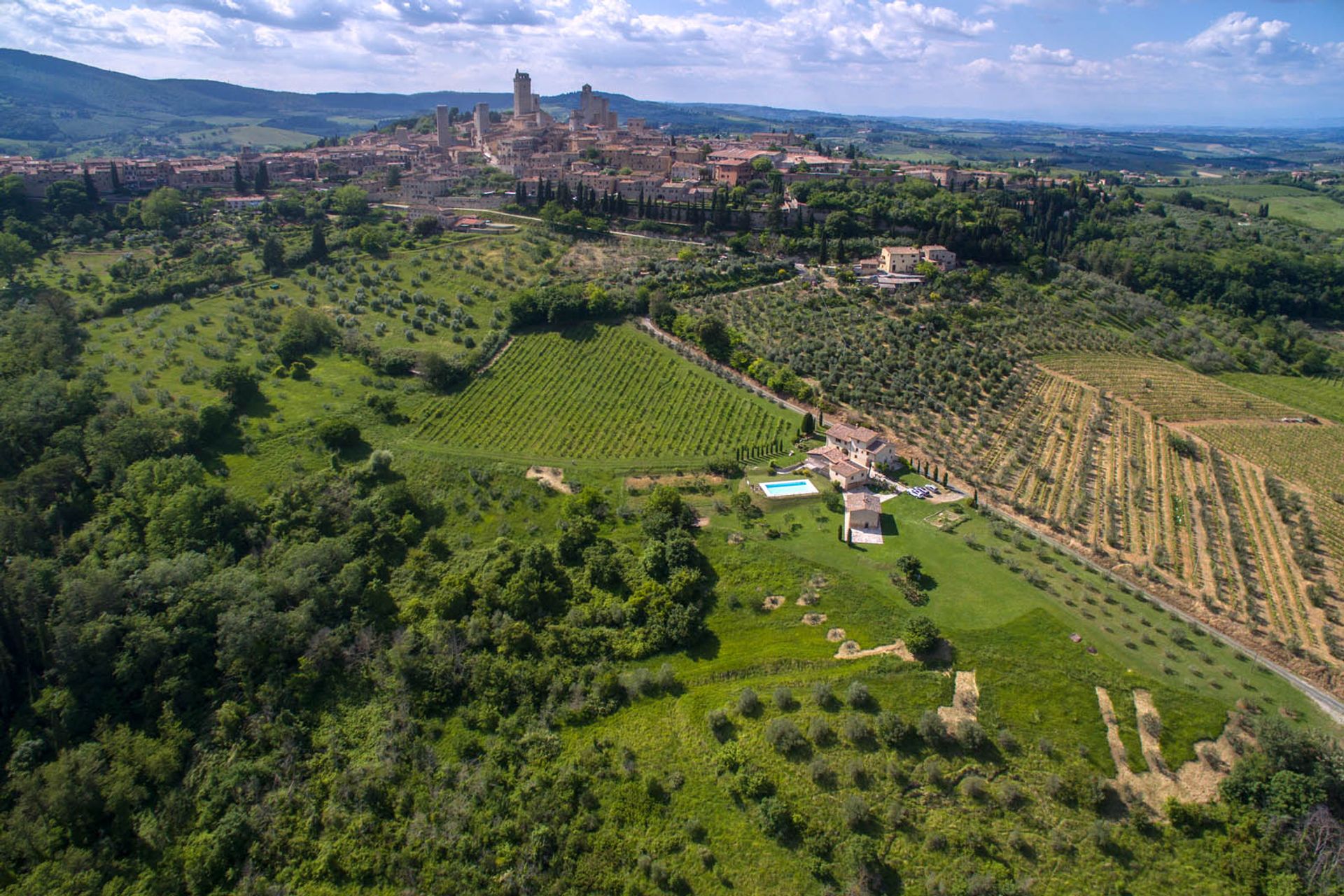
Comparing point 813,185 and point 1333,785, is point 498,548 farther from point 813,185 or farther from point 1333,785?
point 813,185

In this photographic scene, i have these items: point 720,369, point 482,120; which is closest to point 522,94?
point 482,120

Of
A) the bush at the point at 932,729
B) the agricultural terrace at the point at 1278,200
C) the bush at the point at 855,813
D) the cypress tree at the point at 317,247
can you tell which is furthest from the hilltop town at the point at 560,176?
the bush at the point at 855,813

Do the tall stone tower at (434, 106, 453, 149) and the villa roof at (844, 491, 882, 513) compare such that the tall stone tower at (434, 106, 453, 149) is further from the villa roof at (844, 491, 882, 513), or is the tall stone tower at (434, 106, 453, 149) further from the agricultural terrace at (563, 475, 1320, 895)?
the agricultural terrace at (563, 475, 1320, 895)

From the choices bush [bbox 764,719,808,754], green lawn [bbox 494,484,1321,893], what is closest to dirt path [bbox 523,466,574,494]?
green lawn [bbox 494,484,1321,893]

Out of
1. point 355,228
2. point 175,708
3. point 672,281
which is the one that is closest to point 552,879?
point 175,708

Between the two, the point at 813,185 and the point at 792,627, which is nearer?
the point at 792,627

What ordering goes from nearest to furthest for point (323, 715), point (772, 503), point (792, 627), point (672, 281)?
point (323, 715) → point (792, 627) → point (772, 503) → point (672, 281)

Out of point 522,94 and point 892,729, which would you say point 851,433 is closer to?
point 892,729
